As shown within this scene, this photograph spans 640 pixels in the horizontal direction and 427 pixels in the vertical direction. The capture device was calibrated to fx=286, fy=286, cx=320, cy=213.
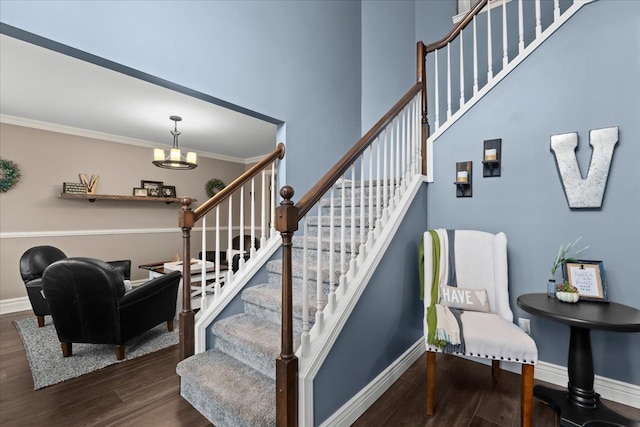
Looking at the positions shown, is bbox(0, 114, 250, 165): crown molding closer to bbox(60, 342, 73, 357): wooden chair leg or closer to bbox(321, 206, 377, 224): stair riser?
bbox(60, 342, 73, 357): wooden chair leg

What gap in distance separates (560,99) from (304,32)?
Result: 236 centimetres

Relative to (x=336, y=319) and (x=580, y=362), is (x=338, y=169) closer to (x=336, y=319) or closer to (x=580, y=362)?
(x=336, y=319)

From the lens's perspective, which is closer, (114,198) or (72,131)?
(72,131)

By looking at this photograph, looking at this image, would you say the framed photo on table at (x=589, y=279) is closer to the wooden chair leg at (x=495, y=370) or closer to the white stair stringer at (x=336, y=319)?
the wooden chair leg at (x=495, y=370)

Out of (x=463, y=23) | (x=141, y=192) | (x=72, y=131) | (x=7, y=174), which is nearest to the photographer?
(x=463, y=23)

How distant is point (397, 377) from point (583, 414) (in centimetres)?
107

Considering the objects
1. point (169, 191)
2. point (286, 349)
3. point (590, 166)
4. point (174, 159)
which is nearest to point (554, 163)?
point (590, 166)

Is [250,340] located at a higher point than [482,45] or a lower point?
lower

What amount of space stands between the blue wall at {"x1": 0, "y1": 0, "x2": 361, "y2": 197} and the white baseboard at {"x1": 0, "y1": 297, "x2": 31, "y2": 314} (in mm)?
4440

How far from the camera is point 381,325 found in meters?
2.01

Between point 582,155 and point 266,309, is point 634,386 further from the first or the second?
point 266,309

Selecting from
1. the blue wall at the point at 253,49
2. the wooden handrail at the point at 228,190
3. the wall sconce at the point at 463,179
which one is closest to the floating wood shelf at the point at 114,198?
the wooden handrail at the point at 228,190

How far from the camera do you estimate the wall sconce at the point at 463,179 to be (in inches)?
95.1

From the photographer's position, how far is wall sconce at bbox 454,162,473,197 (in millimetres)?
2416
